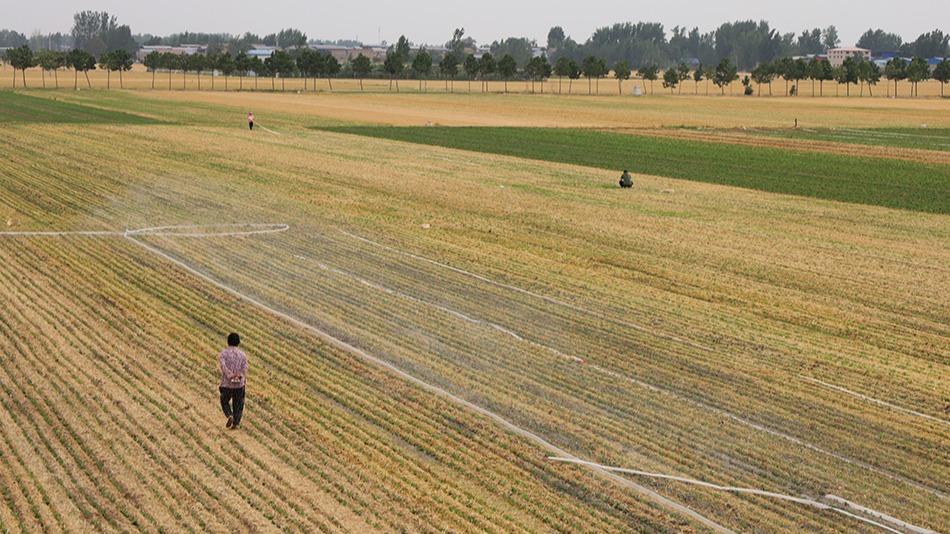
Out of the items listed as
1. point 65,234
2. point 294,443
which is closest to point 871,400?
point 294,443

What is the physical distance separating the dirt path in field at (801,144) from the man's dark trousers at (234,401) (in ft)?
178

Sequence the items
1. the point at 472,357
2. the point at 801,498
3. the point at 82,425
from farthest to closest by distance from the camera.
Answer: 1. the point at 472,357
2. the point at 82,425
3. the point at 801,498

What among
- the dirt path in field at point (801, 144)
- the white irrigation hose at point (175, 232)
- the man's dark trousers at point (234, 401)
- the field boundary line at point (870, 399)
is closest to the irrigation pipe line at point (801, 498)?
the field boundary line at point (870, 399)

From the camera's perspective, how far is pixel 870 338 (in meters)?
25.2

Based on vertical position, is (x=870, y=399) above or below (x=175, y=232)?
below

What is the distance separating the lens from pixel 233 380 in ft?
60.3

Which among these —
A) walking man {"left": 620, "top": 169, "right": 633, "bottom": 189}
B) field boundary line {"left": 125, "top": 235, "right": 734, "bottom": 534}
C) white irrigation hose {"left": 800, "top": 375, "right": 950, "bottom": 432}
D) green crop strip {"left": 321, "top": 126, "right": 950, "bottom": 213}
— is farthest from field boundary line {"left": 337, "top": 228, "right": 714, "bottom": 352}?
green crop strip {"left": 321, "top": 126, "right": 950, "bottom": 213}

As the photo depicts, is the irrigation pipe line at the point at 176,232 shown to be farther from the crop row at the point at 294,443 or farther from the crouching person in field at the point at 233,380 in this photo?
the crouching person in field at the point at 233,380

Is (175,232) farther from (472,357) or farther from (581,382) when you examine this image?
(581,382)

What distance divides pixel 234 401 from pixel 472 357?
18.8ft

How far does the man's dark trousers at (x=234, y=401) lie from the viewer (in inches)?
728

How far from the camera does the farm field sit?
53.5 ft

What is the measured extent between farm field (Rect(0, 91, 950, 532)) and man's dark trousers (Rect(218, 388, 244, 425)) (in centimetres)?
30

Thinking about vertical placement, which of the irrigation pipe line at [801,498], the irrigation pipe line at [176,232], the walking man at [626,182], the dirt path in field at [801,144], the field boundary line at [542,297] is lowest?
the irrigation pipe line at [801,498]
